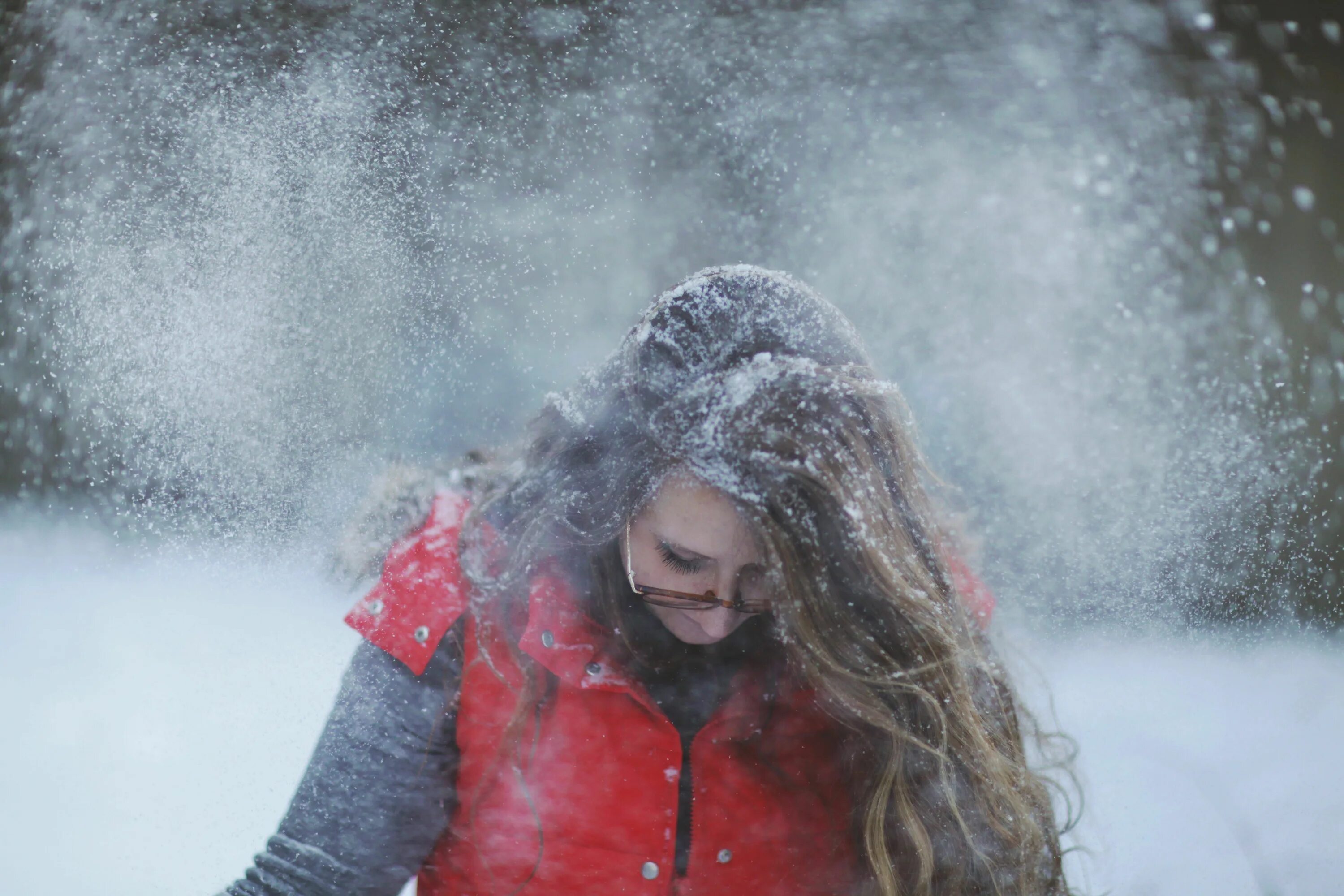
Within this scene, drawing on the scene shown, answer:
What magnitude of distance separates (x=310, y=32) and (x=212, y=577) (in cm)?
77

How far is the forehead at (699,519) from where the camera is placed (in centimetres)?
81

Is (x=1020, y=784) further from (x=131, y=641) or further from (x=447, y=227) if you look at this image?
(x=131, y=641)

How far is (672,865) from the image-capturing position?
3.02 feet

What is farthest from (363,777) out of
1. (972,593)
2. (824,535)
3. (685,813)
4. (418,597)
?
(972,593)

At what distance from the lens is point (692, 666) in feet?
3.17

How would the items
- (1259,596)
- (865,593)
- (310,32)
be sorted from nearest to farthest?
(865,593), (310,32), (1259,596)

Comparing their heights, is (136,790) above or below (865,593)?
above

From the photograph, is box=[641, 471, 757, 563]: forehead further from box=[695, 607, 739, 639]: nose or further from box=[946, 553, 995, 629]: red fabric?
box=[946, 553, 995, 629]: red fabric

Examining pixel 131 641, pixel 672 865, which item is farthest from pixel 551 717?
pixel 131 641

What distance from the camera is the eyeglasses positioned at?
2.89 ft

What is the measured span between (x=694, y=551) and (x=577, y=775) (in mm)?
331

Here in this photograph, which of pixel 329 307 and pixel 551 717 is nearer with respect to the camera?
pixel 551 717

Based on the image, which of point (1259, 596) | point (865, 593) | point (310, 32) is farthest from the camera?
point (1259, 596)

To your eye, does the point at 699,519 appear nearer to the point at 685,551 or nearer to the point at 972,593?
the point at 685,551
